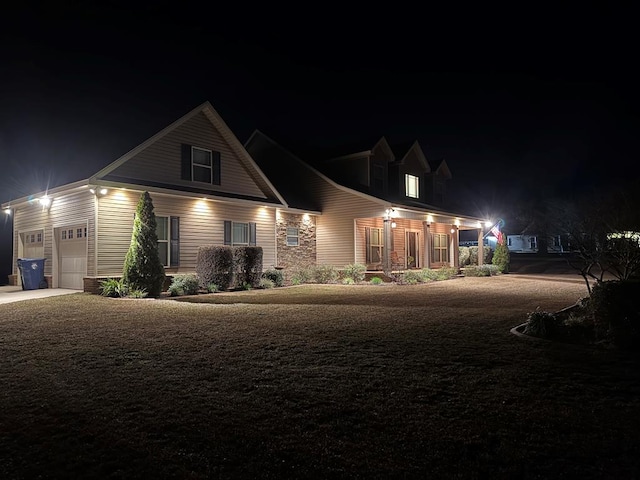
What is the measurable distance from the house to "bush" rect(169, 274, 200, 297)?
1.61m

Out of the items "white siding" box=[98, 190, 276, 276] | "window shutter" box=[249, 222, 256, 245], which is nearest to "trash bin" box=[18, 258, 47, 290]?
"white siding" box=[98, 190, 276, 276]

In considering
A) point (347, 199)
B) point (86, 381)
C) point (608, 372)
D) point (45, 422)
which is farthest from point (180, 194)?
point (608, 372)

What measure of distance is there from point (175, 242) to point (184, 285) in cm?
245

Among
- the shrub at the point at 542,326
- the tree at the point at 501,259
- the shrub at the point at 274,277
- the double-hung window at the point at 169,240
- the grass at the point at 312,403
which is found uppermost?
the double-hung window at the point at 169,240

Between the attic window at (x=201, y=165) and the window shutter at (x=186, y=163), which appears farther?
the attic window at (x=201, y=165)

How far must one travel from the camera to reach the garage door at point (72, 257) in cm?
1542

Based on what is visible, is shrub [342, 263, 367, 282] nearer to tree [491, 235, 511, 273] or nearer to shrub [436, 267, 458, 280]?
shrub [436, 267, 458, 280]

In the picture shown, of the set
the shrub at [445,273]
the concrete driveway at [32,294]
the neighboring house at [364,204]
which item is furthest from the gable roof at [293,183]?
the concrete driveway at [32,294]

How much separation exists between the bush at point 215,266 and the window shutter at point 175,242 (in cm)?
111

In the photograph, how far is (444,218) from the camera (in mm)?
24891

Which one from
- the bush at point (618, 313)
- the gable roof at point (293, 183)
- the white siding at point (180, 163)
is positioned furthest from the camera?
the gable roof at point (293, 183)

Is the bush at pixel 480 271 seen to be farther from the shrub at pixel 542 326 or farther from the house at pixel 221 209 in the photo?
the shrub at pixel 542 326

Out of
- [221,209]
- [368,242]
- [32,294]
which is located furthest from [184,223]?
[368,242]

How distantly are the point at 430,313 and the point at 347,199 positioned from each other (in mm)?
13186
